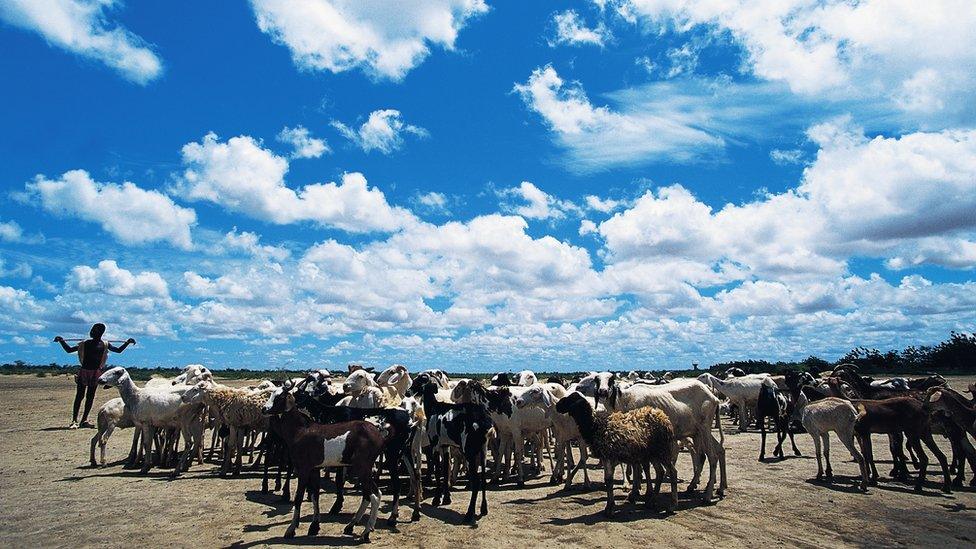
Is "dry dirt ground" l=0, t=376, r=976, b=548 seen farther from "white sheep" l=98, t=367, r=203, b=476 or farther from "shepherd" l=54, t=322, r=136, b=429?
"shepherd" l=54, t=322, r=136, b=429

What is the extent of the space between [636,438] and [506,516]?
3.03 meters

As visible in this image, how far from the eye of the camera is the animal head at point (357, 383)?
49.8 feet

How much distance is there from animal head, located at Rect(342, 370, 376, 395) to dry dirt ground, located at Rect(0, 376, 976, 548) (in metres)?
3.12

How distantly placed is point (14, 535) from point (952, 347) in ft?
247

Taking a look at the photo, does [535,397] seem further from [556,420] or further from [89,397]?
[89,397]

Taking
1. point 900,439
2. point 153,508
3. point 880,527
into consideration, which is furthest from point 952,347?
point 153,508

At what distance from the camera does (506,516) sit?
11.0m

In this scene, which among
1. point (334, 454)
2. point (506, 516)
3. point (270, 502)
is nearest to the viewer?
point (334, 454)

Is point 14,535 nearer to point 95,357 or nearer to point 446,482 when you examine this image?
point 446,482

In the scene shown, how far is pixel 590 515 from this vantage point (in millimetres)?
11047

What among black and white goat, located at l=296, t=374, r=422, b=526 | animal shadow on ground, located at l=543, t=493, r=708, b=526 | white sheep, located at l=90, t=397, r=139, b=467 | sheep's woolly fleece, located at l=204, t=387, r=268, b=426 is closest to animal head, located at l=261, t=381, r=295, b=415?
black and white goat, located at l=296, t=374, r=422, b=526

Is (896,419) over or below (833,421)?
over

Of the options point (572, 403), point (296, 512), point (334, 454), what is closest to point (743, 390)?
point (572, 403)

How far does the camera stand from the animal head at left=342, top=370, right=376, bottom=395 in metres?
15.2
